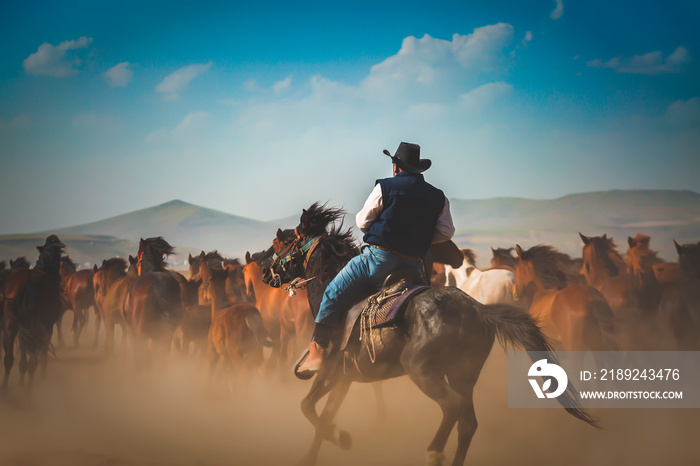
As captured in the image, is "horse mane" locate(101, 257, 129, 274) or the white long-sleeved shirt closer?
the white long-sleeved shirt

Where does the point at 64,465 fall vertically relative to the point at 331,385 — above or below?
below

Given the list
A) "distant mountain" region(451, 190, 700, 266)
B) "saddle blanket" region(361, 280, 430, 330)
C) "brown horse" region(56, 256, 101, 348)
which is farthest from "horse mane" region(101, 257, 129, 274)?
"distant mountain" region(451, 190, 700, 266)

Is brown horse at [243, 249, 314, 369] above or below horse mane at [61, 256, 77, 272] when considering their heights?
below

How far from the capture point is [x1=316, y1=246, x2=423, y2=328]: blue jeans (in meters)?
4.42

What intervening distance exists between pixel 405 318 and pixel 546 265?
17.6 feet

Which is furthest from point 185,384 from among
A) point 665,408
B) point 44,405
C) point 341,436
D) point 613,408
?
point 665,408

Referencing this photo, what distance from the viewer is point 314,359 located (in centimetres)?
445

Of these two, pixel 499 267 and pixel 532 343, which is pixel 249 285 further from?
pixel 532 343

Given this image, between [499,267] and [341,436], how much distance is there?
24.4ft

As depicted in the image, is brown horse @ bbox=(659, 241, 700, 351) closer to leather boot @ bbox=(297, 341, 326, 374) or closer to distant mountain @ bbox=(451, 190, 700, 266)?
leather boot @ bbox=(297, 341, 326, 374)

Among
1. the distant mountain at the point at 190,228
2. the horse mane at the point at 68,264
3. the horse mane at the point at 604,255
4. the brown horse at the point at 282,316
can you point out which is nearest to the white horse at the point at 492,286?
the horse mane at the point at 604,255

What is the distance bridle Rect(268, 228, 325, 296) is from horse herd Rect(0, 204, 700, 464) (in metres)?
0.02

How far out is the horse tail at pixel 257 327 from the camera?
25.3ft

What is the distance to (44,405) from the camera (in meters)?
7.76
